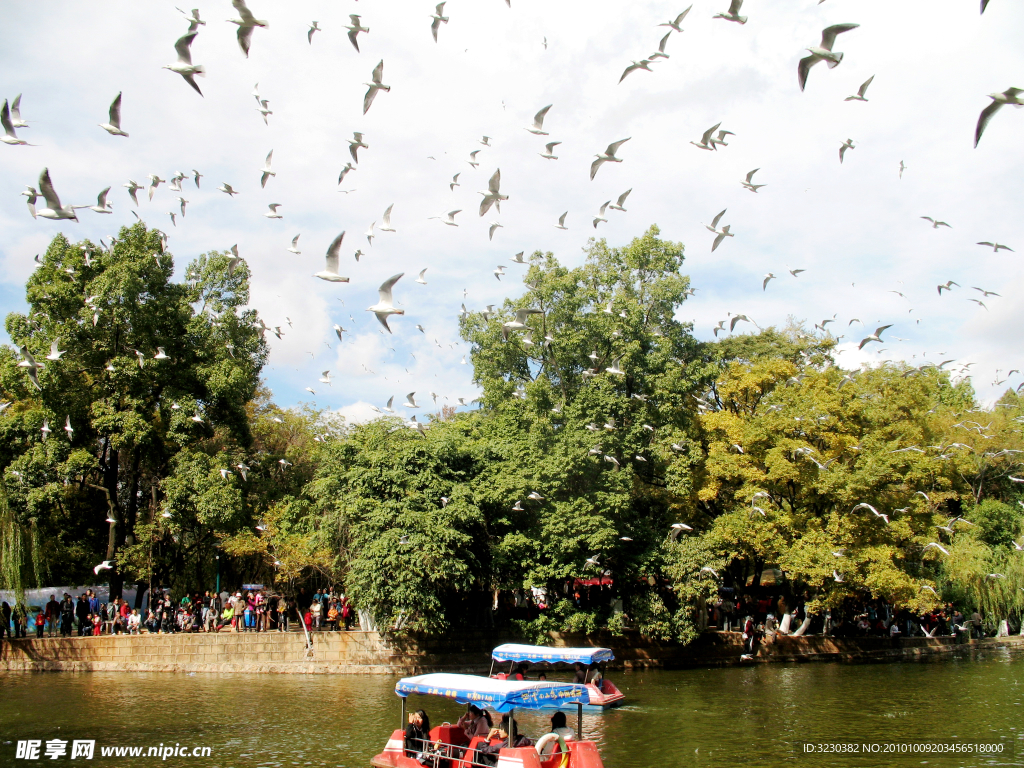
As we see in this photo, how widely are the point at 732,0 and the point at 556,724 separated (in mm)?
10773

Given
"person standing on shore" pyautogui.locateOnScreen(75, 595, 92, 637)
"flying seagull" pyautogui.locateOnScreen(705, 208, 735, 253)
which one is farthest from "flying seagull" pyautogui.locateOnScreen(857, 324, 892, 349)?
"person standing on shore" pyautogui.locateOnScreen(75, 595, 92, 637)

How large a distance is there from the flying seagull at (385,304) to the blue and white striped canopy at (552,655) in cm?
1082

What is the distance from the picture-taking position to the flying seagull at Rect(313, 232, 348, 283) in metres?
10.6

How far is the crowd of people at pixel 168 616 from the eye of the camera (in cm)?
2538

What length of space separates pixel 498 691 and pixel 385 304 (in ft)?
20.0

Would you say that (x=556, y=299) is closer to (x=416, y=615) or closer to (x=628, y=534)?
(x=628, y=534)

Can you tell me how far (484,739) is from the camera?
1218 cm

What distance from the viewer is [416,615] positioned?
22453mm

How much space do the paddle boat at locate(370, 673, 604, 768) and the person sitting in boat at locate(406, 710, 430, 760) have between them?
87 millimetres

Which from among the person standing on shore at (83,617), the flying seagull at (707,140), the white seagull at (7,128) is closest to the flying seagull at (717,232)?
the flying seagull at (707,140)

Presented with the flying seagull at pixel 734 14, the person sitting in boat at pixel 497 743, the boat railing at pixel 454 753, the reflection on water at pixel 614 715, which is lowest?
the reflection on water at pixel 614 715

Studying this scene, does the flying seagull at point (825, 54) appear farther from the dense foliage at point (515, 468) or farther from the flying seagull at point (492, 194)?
the dense foliage at point (515, 468)

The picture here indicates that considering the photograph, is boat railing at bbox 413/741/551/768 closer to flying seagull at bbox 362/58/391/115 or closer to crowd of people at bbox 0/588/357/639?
flying seagull at bbox 362/58/391/115

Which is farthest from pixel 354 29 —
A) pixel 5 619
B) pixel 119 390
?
pixel 5 619
